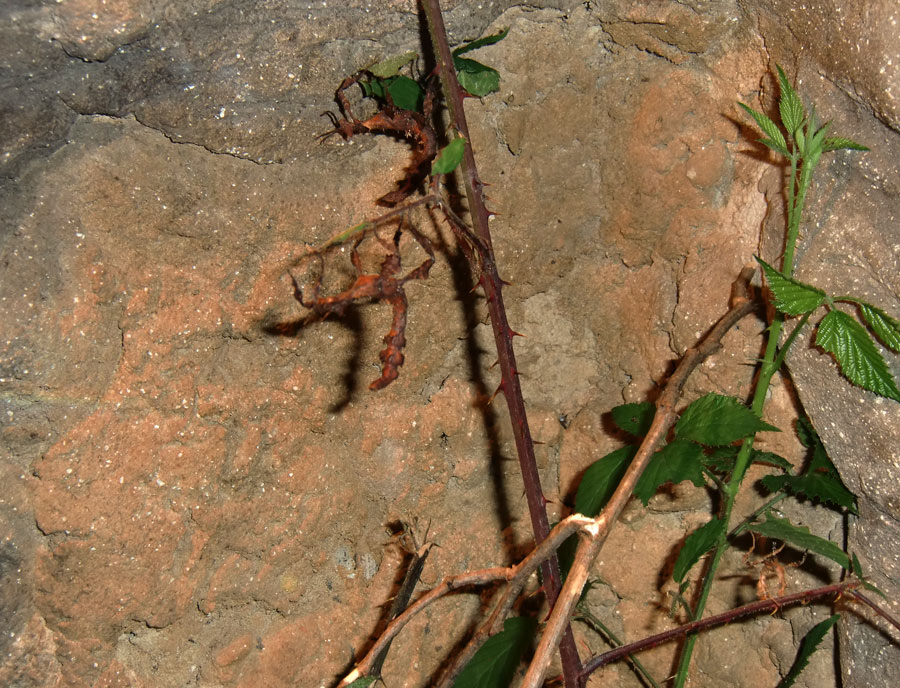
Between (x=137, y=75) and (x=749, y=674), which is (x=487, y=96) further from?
(x=749, y=674)

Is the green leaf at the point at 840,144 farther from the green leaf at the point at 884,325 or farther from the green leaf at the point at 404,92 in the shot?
the green leaf at the point at 404,92

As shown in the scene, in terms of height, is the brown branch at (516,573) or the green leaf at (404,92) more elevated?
the green leaf at (404,92)

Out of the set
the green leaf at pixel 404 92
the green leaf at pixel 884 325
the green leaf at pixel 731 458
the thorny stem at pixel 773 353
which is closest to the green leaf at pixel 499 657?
the thorny stem at pixel 773 353

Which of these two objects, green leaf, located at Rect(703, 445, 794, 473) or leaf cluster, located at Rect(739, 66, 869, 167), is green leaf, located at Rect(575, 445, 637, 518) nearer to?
green leaf, located at Rect(703, 445, 794, 473)

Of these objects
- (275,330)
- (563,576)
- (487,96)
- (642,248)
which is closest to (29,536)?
(275,330)

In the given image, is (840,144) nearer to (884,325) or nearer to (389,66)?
(884,325)

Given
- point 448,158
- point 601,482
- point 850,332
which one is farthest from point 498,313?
point 850,332
